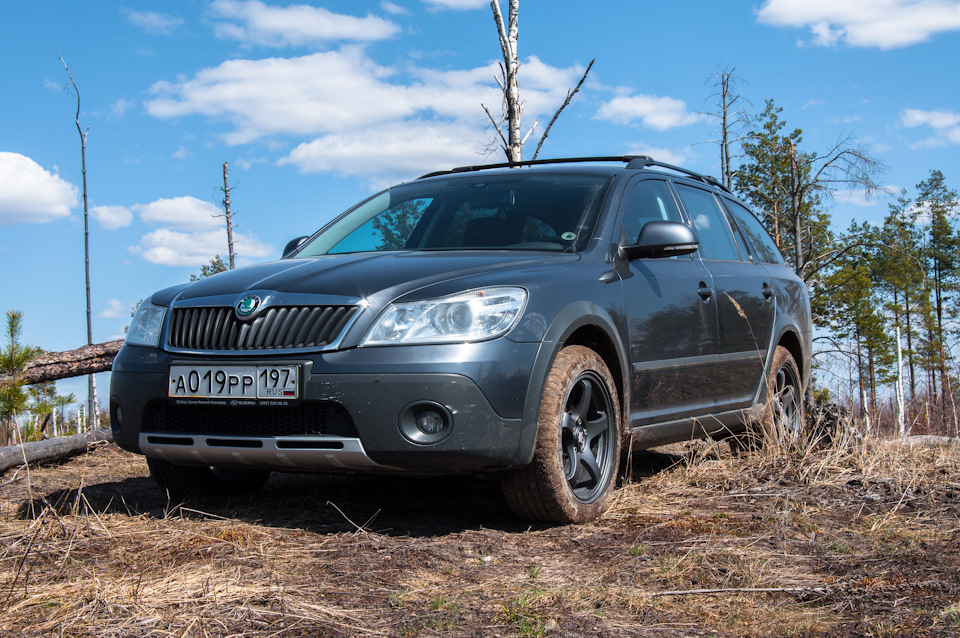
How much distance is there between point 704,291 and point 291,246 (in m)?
2.44

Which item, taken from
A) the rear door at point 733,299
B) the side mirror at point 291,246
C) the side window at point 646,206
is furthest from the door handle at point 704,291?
the side mirror at point 291,246

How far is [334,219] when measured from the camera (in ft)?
17.9

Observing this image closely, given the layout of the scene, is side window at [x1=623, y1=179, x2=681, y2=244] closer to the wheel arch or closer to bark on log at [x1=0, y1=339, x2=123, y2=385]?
the wheel arch

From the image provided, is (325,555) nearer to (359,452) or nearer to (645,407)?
(359,452)

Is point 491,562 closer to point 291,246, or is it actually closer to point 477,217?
point 477,217

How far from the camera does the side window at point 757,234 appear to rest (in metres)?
6.53

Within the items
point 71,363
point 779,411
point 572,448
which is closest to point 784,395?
point 779,411

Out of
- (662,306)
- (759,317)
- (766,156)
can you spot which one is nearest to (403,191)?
(662,306)

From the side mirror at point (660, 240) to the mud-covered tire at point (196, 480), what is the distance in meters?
2.38

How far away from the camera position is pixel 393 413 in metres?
3.39

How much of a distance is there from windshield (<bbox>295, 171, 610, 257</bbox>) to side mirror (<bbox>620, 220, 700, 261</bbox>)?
0.83 feet

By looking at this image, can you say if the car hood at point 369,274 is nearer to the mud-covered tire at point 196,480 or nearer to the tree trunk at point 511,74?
the mud-covered tire at point 196,480

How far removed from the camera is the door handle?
5.11 meters

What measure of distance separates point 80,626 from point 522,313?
1.91 metres
